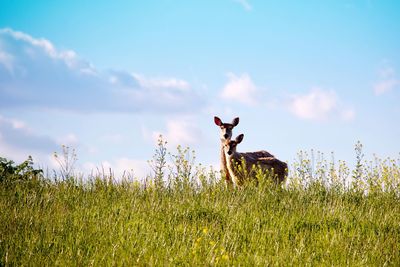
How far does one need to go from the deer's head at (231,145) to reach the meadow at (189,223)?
191 centimetres

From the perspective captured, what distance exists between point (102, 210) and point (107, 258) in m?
2.38

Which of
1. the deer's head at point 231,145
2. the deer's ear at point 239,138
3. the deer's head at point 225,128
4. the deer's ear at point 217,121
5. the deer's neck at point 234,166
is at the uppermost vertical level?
the deer's ear at point 217,121

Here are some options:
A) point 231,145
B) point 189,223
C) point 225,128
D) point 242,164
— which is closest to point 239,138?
point 231,145

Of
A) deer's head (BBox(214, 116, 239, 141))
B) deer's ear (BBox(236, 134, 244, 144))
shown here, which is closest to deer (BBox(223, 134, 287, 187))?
deer's ear (BBox(236, 134, 244, 144))

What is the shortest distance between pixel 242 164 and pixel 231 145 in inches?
22.5

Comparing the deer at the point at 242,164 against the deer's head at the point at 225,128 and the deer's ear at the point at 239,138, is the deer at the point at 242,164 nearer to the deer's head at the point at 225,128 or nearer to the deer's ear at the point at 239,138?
the deer's ear at the point at 239,138

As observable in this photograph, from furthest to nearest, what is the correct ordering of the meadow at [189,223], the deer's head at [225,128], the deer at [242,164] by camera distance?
1. the deer's head at [225,128]
2. the deer at [242,164]
3. the meadow at [189,223]

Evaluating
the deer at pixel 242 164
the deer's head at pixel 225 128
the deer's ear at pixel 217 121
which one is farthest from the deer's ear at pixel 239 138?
the deer's ear at pixel 217 121

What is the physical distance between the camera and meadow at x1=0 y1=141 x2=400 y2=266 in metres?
5.68

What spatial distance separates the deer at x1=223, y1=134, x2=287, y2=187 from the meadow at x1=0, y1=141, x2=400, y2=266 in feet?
5.26

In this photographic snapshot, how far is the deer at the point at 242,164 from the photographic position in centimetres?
1260

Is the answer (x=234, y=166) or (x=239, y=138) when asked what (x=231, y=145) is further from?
(x=234, y=166)

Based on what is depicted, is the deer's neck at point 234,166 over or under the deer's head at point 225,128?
under

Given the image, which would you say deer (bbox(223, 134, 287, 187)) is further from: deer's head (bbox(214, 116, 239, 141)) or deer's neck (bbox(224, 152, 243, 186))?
deer's head (bbox(214, 116, 239, 141))
